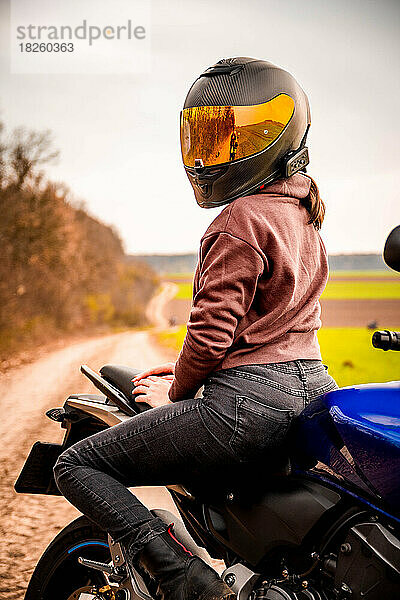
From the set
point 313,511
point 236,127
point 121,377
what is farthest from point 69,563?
point 236,127

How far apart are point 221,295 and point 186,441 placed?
0.32 meters

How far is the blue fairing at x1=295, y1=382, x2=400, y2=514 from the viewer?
1.30 meters

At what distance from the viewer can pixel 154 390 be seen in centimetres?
180

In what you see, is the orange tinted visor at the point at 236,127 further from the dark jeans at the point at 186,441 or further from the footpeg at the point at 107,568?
the footpeg at the point at 107,568

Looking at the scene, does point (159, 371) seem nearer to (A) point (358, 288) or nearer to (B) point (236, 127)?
(B) point (236, 127)

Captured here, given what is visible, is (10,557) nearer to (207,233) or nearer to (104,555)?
(104,555)

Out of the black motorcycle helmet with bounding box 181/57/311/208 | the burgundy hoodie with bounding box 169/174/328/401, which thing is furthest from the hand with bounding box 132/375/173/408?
the black motorcycle helmet with bounding box 181/57/311/208

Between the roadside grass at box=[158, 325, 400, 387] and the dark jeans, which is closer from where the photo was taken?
the dark jeans

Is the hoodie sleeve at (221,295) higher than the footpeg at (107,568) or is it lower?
higher

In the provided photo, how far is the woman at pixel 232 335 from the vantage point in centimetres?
151

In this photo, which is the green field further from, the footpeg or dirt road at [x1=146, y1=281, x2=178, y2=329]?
the footpeg

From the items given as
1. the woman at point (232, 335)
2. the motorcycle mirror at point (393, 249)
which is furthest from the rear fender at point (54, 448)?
the motorcycle mirror at point (393, 249)

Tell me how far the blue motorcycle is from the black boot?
0.07 meters

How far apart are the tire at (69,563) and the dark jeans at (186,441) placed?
325 mm
